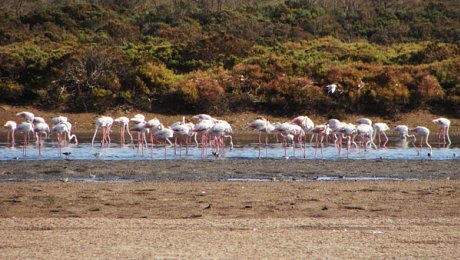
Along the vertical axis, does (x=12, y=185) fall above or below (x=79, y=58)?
below

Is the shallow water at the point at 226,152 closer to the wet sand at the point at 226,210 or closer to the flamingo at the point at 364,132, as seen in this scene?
the flamingo at the point at 364,132

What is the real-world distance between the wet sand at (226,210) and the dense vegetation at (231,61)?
45.0 feet

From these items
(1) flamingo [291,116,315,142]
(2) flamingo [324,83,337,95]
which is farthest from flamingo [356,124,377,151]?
(2) flamingo [324,83,337,95]

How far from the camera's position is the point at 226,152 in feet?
83.8

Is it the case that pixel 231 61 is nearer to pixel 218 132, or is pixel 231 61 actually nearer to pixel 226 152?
pixel 226 152

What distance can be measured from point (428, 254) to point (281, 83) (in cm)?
2723

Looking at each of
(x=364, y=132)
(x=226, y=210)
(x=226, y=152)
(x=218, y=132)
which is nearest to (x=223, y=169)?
(x=218, y=132)

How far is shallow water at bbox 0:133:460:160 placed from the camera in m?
24.1

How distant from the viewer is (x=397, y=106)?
36.2 meters

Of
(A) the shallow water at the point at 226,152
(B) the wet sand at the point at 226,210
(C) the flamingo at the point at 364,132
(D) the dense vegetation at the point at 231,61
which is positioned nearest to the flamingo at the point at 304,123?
(A) the shallow water at the point at 226,152

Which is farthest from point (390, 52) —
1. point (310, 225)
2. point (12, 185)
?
point (310, 225)

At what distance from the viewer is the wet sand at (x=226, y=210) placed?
433 inches

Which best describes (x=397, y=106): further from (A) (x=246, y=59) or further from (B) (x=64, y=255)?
(B) (x=64, y=255)

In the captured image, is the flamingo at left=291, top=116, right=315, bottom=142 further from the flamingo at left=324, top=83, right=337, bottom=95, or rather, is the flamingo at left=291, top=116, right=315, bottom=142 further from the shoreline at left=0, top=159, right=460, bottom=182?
the flamingo at left=324, top=83, right=337, bottom=95
